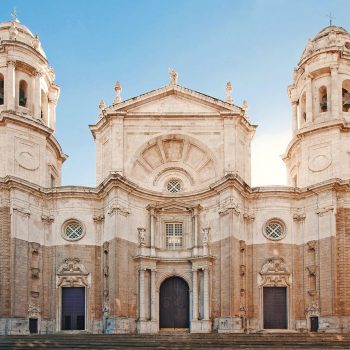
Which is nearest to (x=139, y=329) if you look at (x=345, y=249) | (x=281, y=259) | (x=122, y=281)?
(x=122, y=281)

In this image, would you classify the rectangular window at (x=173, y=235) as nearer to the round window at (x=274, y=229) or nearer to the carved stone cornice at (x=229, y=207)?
the carved stone cornice at (x=229, y=207)

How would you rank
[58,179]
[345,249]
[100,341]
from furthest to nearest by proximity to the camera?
1. [58,179]
2. [345,249]
3. [100,341]

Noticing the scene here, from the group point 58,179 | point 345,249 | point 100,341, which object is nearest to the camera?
point 100,341

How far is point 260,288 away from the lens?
4347cm

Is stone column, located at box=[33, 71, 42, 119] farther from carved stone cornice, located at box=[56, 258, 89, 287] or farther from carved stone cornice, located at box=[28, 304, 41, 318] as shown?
carved stone cornice, located at box=[28, 304, 41, 318]

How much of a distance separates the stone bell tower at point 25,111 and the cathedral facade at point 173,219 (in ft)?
0.32

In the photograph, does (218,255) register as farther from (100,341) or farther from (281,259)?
(100,341)

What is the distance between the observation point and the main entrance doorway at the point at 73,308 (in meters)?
43.3

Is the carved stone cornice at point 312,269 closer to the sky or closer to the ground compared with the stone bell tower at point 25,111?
closer to the ground

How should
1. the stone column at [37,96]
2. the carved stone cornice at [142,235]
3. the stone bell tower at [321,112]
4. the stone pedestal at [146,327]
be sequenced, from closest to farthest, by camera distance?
1. the stone pedestal at [146,327]
2. the carved stone cornice at [142,235]
3. the stone bell tower at [321,112]
4. the stone column at [37,96]

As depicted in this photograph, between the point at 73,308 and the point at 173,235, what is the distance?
25.2 ft

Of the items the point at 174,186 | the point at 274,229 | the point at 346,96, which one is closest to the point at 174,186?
the point at 174,186

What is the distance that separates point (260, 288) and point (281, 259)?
2.21 metres

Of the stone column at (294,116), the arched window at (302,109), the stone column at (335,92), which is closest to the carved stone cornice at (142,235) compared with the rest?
the stone column at (294,116)
